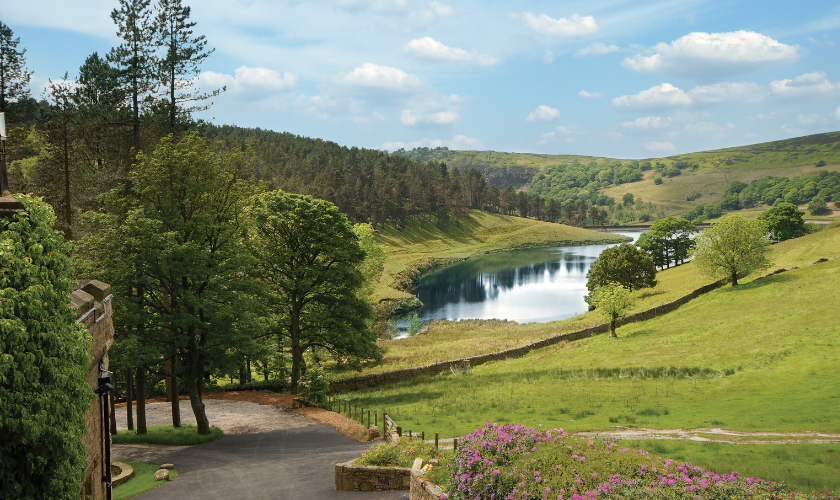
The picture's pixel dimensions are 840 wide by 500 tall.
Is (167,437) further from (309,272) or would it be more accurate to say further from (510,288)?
(510,288)

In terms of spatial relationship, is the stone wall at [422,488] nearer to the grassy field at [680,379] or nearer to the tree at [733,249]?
the grassy field at [680,379]

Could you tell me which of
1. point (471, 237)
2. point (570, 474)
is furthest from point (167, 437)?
point (471, 237)

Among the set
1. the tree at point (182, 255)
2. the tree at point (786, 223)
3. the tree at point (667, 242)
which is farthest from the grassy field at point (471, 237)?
the tree at point (182, 255)

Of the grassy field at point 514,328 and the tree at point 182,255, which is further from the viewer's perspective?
the grassy field at point 514,328

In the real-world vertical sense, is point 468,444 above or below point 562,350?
above

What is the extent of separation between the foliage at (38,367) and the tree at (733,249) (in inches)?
2344

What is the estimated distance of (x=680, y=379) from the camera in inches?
1194

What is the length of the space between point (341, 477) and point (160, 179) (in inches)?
626

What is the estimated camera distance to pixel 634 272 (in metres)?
68.6

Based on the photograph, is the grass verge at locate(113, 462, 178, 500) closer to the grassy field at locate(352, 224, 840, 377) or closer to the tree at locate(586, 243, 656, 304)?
the grassy field at locate(352, 224, 840, 377)

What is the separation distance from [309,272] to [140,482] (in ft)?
57.4

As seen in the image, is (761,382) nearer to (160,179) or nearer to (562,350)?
(562,350)

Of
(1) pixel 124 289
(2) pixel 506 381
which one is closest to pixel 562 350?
(2) pixel 506 381

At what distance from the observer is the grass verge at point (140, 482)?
1664 cm
